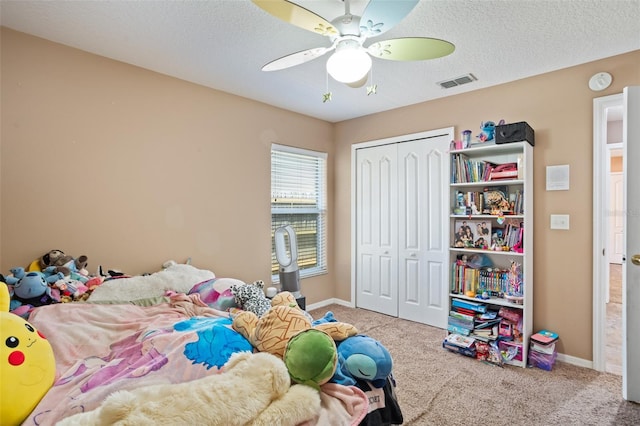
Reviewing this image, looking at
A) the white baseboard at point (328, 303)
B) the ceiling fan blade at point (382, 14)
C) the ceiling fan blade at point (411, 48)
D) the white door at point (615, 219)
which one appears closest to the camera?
the ceiling fan blade at point (382, 14)

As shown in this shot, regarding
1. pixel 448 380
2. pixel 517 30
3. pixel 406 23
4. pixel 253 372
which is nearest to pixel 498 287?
pixel 448 380

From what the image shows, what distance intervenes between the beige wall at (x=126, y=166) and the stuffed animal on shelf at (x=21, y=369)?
4.63 ft

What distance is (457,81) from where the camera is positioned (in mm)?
3090

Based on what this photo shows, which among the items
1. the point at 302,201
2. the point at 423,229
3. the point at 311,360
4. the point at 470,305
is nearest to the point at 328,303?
the point at 302,201

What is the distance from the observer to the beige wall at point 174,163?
228cm

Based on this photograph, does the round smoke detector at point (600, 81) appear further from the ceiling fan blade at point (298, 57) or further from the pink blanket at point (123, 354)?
the pink blanket at point (123, 354)

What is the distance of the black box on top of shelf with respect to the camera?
2.73 m

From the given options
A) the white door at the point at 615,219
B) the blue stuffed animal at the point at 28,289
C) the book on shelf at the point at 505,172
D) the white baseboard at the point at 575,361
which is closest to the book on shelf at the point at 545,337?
the white baseboard at the point at 575,361

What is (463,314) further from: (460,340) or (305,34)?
(305,34)

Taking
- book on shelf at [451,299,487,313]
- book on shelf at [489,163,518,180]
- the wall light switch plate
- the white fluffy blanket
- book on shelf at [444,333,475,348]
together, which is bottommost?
book on shelf at [444,333,475,348]

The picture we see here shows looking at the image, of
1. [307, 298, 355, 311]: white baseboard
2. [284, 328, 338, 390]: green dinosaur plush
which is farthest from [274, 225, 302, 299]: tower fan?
[284, 328, 338, 390]: green dinosaur plush

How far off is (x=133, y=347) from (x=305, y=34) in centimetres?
212

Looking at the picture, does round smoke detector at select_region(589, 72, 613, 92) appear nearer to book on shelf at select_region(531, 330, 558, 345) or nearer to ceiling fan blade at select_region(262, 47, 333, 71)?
book on shelf at select_region(531, 330, 558, 345)

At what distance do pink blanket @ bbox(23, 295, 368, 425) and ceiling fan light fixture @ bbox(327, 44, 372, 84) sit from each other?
1395mm
